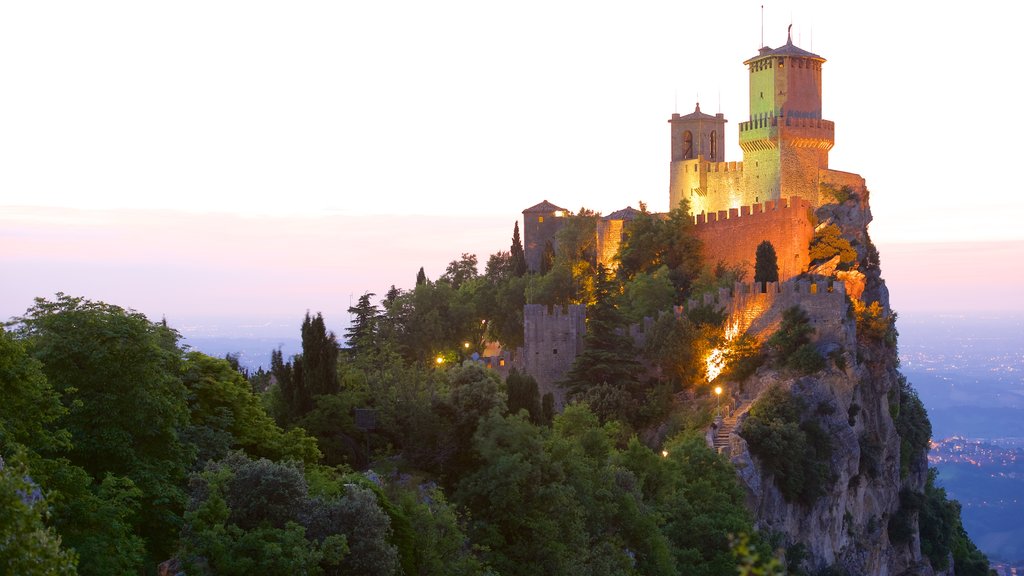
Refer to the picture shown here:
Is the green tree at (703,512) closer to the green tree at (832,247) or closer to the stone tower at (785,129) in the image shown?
the green tree at (832,247)

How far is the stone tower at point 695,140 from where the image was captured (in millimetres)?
72375

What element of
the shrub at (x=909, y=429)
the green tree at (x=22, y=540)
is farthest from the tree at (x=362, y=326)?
the green tree at (x=22, y=540)

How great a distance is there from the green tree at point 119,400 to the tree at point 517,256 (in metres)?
43.0

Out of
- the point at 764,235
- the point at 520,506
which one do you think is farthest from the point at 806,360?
the point at 520,506

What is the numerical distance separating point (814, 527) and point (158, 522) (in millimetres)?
30485

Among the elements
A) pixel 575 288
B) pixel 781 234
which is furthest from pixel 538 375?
pixel 781 234

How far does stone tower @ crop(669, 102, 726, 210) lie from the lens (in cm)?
7238

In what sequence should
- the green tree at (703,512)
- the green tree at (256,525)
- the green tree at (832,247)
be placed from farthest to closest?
the green tree at (832,247)
the green tree at (703,512)
the green tree at (256,525)

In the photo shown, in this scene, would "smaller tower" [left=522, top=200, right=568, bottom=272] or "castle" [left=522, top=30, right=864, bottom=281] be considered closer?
"castle" [left=522, top=30, right=864, bottom=281]

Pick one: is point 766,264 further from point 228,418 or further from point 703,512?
point 228,418

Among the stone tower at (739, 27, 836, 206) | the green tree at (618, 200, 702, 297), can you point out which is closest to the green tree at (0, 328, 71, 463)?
the green tree at (618, 200, 702, 297)

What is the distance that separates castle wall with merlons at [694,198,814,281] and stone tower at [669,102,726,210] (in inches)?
334

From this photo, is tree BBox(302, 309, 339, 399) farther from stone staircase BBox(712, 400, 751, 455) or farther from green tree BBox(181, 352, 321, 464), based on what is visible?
stone staircase BBox(712, 400, 751, 455)

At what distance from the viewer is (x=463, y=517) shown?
3281cm
